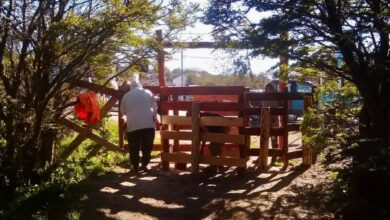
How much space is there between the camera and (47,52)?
22.3 feet

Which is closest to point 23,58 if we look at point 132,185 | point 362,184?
point 132,185

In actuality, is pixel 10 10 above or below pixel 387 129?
above

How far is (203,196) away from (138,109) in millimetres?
2170

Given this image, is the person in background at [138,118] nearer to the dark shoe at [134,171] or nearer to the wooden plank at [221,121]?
the dark shoe at [134,171]

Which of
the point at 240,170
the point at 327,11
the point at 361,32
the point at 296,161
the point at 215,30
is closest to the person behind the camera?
the point at 361,32

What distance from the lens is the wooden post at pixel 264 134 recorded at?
855 cm

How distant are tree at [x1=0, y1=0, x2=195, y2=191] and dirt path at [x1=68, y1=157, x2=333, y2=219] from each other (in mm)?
1164

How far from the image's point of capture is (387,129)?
6066mm

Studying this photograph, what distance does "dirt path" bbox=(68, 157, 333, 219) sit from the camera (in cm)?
643

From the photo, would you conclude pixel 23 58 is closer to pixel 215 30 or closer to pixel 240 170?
pixel 215 30

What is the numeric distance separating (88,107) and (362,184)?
470 cm

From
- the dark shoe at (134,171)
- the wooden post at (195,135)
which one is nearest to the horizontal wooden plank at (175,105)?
the wooden post at (195,135)

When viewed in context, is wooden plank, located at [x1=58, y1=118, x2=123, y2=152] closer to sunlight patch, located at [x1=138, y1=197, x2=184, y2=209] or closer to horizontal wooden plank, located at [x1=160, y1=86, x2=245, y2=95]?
horizontal wooden plank, located at [x1=160, y1=86, x2=245, y2=95]

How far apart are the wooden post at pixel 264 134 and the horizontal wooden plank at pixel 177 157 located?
4.19 feet
